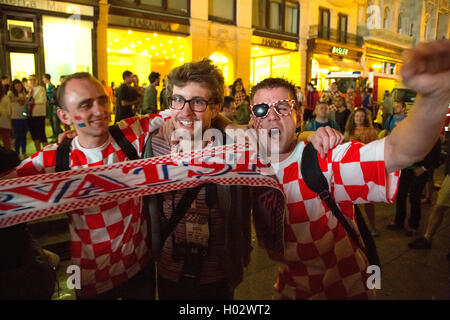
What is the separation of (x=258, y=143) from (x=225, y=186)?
0.31m

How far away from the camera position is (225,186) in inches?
57.1

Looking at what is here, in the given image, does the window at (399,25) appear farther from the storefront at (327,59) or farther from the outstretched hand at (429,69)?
the outstretched hand at (429,69)

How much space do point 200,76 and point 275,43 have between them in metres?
18.5

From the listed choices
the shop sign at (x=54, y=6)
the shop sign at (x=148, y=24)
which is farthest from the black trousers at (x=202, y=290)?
the shop sign at (x=148, y=24)

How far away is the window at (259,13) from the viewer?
17609 mm

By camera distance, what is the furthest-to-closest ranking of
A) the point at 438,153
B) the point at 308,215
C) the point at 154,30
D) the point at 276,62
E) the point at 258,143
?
1. the point at 276,62
2. the point at 154,30
3. the point at 438,153
4. the point at 258,143
5. the point at 308,215

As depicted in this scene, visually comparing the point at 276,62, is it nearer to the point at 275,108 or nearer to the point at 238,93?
the point at 238,93

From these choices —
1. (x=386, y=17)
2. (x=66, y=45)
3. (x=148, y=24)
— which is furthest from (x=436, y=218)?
(x=386, y=17)

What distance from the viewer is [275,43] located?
61.2 ft

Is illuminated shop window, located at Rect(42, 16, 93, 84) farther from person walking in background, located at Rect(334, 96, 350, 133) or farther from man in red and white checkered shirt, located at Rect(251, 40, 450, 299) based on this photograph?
man in red and white checkered shirt, located at Rect(251, 40, 450, 299)

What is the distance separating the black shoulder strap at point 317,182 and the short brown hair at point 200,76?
2.29 ft
